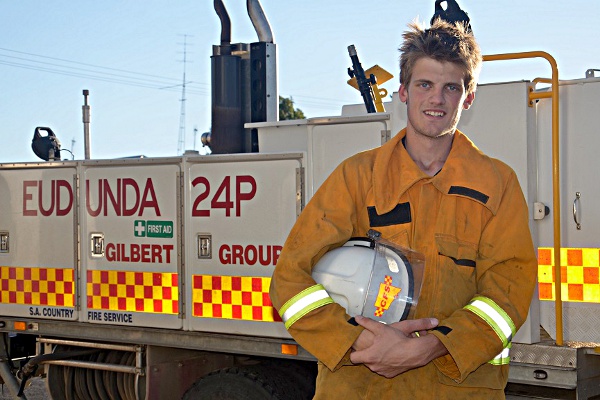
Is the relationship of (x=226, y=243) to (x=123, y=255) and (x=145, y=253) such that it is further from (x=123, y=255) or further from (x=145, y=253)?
(x=123, y=255)

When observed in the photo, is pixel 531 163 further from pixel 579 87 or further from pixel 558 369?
pixel 558 369

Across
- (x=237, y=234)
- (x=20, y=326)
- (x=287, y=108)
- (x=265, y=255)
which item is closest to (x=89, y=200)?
(x=20, y=326)

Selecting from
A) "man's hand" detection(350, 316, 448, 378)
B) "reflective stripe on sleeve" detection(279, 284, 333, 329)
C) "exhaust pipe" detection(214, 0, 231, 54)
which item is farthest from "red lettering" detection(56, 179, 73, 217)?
"man's hand" detection(350, 316, 448, 378)

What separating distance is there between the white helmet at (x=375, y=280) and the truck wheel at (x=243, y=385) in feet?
8.64

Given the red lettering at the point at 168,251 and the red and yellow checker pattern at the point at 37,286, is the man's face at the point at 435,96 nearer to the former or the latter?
the red lettering at the point at 168,251

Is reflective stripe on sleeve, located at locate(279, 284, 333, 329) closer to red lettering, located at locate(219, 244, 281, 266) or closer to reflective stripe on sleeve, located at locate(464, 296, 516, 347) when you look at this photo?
reflective stripe on sleeve, located at locate(464, 296, 516, 347)

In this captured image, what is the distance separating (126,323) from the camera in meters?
5.89

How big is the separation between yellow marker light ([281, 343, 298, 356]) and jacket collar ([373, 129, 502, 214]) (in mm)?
2420

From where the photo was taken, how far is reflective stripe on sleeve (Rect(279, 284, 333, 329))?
273cm

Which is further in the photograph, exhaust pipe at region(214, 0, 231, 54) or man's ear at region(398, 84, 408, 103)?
exhaust pipe at region(214, 0, 231, 54)

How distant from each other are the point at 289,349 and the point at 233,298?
474 mm

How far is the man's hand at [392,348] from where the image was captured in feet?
8.62

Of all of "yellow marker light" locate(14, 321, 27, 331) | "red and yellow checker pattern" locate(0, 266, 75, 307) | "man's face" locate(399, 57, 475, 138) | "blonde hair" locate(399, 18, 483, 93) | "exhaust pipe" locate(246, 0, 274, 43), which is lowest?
"yellow marker light" locate(14, 321, 27, 331)

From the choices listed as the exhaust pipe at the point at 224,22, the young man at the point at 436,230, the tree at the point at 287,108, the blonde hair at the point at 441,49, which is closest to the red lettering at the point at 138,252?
the exhaust pipe at the point at 224,22
